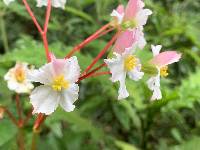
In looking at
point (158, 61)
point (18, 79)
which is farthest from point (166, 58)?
point (18, 79)

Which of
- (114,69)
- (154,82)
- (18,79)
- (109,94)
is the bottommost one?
(109,94)

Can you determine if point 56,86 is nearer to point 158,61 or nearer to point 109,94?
point 158,61

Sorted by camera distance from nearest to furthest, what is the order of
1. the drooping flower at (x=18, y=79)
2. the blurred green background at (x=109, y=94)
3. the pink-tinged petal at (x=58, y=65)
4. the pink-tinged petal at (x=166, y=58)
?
the pink-tinged petal at (x=58, y=65), the pink-tinged petal at (x=166, y=58), the drooping flower at (x=18, y=79), the blurred green background at (x=109, y=94)

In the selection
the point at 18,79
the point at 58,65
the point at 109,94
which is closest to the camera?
the point at 58,65

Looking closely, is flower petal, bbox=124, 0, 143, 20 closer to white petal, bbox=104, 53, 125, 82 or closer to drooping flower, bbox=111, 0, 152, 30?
drooping flower, bbox=111, 0, 152, 30

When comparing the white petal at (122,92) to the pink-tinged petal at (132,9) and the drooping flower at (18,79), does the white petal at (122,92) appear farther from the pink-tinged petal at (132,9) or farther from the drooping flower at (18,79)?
the drooping flower at (18,79)

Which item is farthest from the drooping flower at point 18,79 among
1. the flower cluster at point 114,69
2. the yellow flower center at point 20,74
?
the flower cluster at point 114,69

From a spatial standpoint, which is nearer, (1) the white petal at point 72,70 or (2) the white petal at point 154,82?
(1) the white petal at point 72,70
